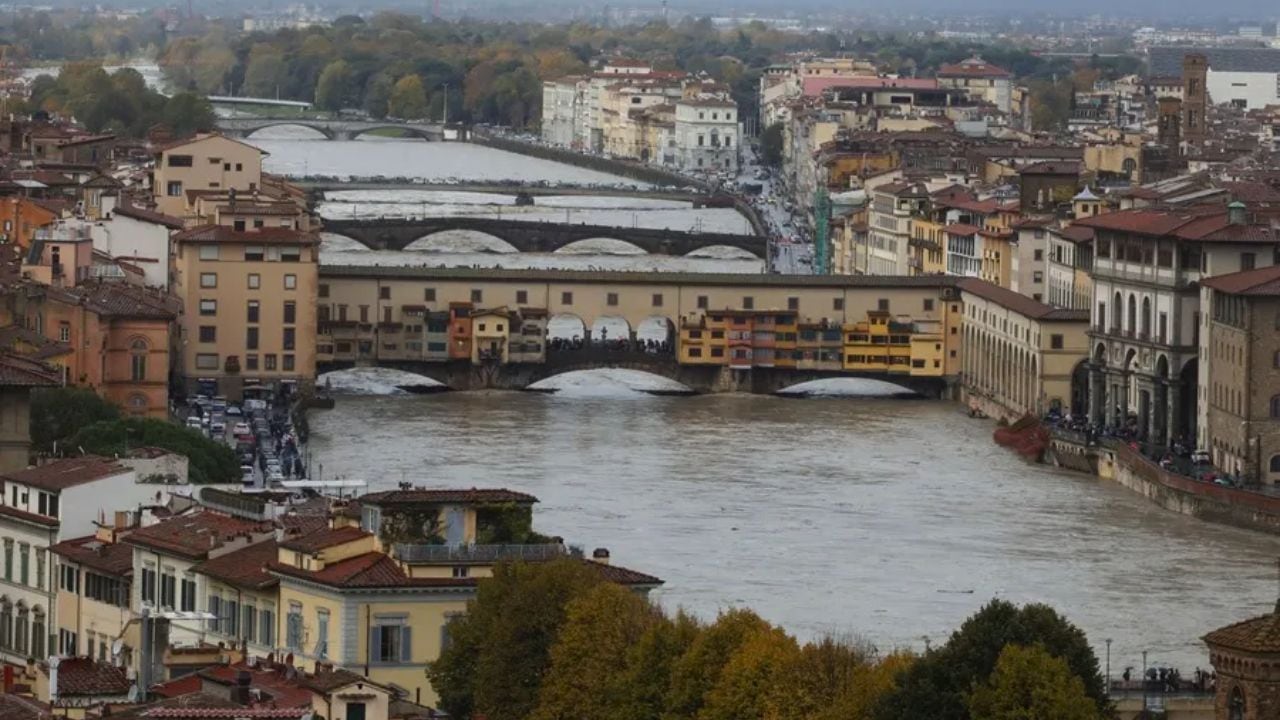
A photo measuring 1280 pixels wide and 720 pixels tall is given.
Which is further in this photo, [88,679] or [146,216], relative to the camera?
[146,216]

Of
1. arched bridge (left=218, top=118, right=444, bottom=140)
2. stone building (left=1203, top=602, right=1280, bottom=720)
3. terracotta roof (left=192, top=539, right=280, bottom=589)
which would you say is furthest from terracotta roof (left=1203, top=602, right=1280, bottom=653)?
arched bridge (left=218, top=118, right=444, bottom=140)

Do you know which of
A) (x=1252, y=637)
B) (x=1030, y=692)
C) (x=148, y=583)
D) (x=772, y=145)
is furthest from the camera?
(x=772, y=145)

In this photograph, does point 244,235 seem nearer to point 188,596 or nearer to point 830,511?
point 830,511

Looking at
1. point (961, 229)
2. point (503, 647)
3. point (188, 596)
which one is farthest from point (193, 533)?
point (961, 229)

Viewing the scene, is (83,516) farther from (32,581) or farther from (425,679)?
(425,679)

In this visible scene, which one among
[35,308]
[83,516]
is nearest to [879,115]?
[35,308]

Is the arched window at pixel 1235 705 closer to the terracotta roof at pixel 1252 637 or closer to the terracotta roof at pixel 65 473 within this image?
the terracotta roof at pixel 1252 637

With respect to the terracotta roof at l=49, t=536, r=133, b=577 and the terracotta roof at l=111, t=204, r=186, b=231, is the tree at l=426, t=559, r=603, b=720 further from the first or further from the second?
the terracotta roof at l=111, t=204, r=186, b=231

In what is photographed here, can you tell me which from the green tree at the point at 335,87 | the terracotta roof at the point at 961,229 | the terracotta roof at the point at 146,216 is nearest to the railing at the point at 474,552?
the terracotta roof at the point at 146,216
